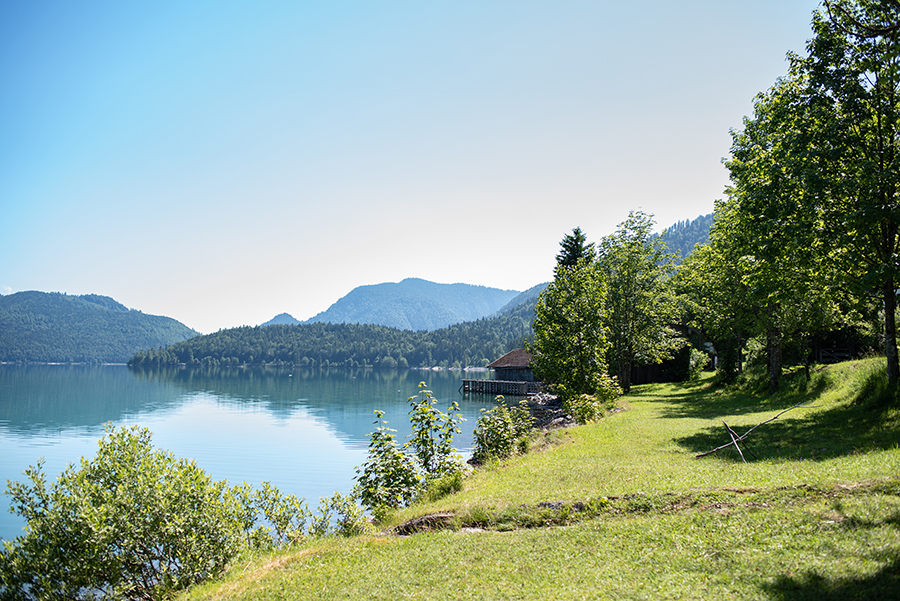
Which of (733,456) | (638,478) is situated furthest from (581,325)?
(638,478)

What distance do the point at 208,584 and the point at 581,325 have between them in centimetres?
1948

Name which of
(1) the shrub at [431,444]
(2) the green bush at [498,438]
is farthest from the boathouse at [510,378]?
(1) the shrub at [431,444]

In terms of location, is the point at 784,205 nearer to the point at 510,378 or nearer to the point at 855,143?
the point at 855,143

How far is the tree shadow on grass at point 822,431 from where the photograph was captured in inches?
452

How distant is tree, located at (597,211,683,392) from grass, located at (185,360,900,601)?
2426 centimetres

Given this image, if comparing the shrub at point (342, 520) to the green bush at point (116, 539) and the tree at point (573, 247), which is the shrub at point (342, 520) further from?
the tree at point (573, 247)

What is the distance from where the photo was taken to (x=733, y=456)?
39.9ft

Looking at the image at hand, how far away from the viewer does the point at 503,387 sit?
67.8 meters

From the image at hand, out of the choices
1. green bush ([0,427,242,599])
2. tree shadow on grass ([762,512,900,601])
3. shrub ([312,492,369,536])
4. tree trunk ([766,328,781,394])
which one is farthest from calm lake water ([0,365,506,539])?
tree shadow on grass ([762,512,900,601])

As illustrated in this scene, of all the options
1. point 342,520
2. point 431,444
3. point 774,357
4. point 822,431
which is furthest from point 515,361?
point 342,520

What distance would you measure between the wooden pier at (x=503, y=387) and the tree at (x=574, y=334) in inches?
1318

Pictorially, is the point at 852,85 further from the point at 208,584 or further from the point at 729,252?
the point at 208,584

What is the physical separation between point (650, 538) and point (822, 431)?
9666mm

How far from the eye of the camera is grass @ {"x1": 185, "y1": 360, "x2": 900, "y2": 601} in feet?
18.6
